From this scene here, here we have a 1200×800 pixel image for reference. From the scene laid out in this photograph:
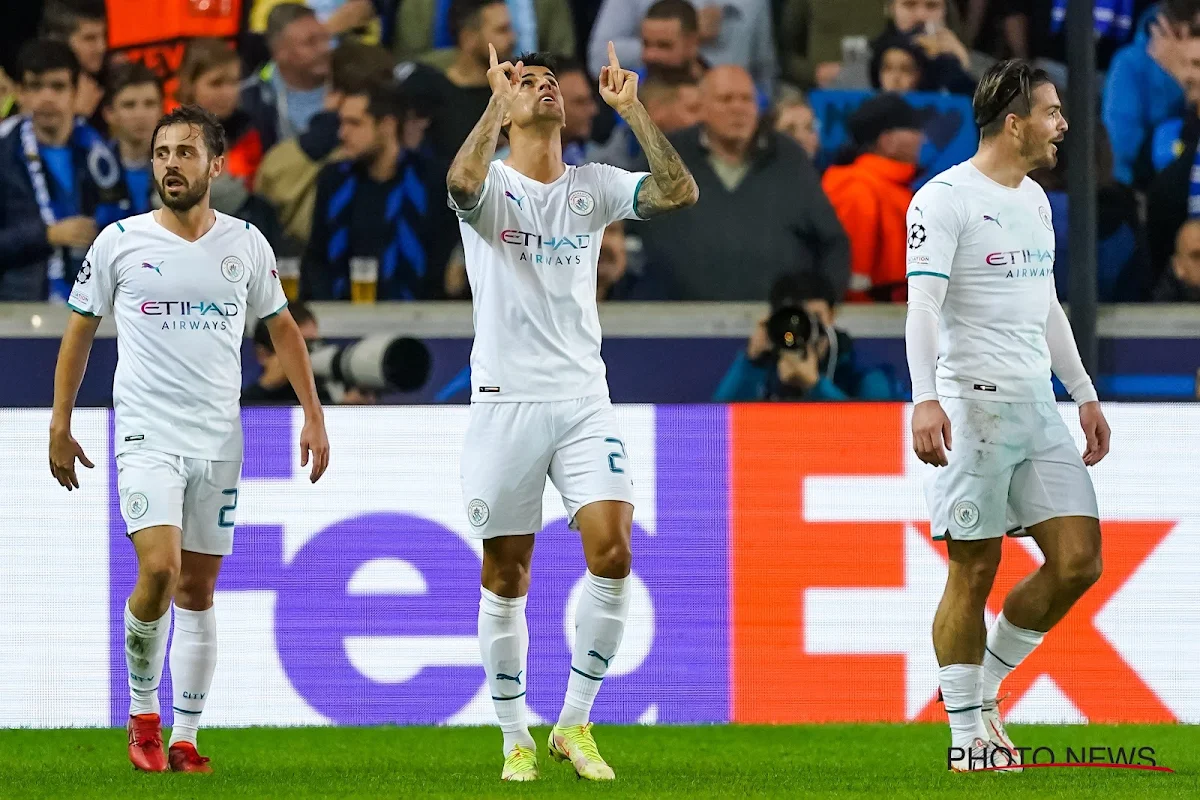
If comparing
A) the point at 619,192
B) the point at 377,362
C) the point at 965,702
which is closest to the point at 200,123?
the point at 619,192

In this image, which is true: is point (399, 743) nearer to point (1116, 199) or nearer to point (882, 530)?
point (882, 530)

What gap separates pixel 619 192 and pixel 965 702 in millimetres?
1769

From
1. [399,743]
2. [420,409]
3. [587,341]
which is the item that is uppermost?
[587,341]

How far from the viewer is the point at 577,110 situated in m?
9.50

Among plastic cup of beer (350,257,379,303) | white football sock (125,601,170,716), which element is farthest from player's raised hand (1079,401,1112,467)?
plastic cup of beer (350,257,379,303)

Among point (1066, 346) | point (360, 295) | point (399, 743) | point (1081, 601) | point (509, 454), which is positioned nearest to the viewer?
point (509, 454)

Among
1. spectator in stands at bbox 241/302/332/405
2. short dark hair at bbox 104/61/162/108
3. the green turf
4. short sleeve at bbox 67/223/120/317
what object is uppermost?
short dark hair at bbox 104/61/162/108

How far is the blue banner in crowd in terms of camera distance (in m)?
9.50

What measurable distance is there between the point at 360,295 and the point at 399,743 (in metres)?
3.45

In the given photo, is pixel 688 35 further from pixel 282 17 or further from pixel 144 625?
pixel 144 625

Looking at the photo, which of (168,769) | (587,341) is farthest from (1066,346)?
(168,769)

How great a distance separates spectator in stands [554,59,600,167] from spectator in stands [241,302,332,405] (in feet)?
5.43

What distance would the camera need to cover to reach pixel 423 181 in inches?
370

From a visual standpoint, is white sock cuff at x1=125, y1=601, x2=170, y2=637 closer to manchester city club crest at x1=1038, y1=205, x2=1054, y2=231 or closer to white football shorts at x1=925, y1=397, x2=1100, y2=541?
white football shorts at x1=925, y1=397, x2=1100, y2=541
